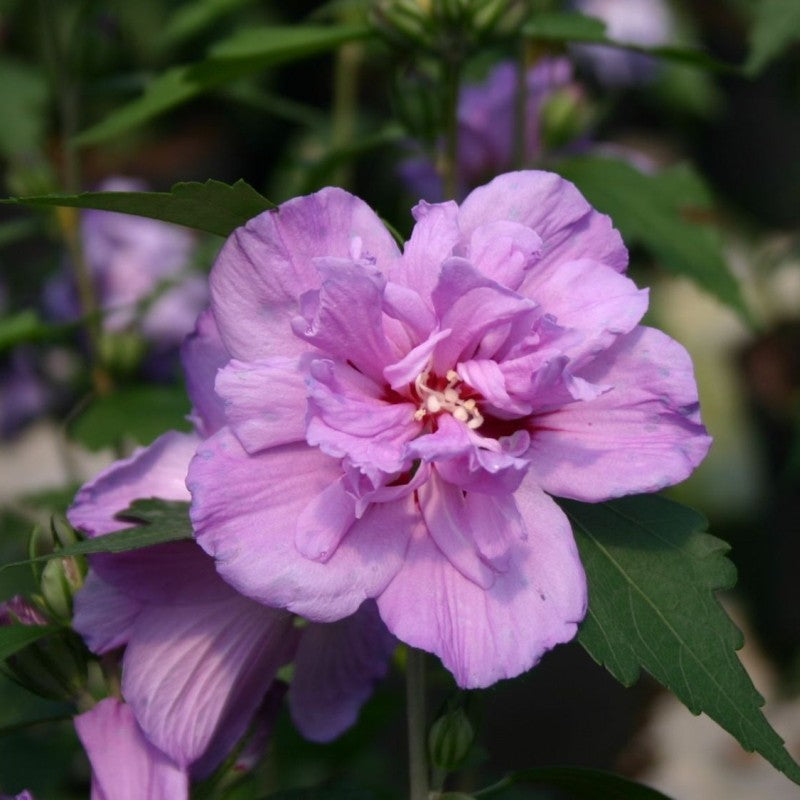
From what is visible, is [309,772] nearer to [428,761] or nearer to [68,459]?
[68,459]

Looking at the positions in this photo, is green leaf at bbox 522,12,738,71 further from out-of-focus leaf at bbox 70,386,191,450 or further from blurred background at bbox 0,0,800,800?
out-of-focus leaf at bbox 70,386,191,450

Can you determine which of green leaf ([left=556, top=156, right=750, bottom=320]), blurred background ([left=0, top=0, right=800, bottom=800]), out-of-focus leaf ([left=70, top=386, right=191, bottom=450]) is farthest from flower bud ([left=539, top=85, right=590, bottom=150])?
out-of-focus leaf ([left=70, top=386, right=191, bottom=450])

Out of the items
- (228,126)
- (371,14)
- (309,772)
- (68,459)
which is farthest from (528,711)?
(228,126)

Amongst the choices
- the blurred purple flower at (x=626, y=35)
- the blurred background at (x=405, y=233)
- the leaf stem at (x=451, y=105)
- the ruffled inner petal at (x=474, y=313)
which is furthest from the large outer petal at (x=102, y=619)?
the blurred purple flower at (x=626, y=35)

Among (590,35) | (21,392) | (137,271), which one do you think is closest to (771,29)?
(590,35)

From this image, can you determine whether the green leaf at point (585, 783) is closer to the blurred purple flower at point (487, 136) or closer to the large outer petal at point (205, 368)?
the large outer petal at point (205, 368)

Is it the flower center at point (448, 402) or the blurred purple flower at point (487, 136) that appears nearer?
the flower center at point (448, 402)
